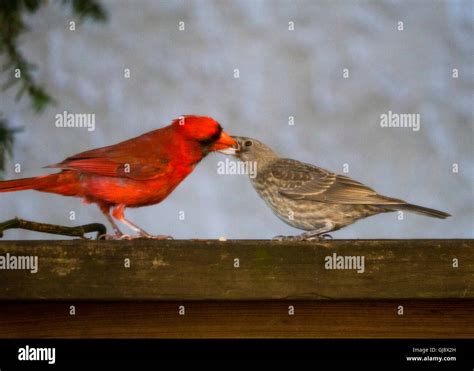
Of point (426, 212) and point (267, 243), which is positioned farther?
point (426, 212)

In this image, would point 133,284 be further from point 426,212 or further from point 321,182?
point 321,182

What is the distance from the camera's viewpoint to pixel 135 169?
1189 millimetres

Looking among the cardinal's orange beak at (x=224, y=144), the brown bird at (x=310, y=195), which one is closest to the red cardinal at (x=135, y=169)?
the cardinal's orange beak at (x=224, y=144)

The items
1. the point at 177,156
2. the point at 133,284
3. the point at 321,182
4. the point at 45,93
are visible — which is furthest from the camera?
the point at 321,182

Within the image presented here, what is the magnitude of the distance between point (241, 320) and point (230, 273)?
52 mm

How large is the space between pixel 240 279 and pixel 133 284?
0.37 feet

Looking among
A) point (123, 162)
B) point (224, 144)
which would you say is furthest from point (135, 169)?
point (224, 144)

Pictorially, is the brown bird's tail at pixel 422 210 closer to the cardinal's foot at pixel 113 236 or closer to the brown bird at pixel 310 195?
the brown bird at pixel 310 195

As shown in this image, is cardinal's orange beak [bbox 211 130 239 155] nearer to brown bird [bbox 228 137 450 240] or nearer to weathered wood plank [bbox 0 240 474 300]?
brown bird [bbox 228 137 450 240]

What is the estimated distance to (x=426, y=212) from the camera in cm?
124

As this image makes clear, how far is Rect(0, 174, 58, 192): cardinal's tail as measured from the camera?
1081 mm

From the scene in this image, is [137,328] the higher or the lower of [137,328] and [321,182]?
the lower

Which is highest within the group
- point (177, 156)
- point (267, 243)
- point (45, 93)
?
point (45, 93)
